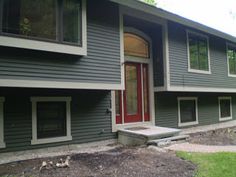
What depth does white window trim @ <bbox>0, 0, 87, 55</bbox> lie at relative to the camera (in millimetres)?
5730

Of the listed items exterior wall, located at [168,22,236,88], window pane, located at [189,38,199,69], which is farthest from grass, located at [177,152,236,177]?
window pane, located at [189,38,199,69]

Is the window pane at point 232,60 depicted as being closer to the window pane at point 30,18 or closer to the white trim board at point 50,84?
the white trim board at point 50,84

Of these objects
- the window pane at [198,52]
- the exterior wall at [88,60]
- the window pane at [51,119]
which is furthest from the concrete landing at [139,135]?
the window pane at [198,52]

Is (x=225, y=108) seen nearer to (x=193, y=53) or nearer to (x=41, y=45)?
(x=193, y=53)

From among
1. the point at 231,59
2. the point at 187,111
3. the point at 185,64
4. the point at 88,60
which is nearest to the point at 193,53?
the point at 185,64

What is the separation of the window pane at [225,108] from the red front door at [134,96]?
6.67 meters

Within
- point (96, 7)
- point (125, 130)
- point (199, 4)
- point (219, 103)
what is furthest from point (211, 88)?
point (199, 4)

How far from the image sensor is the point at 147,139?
8047 millimetres

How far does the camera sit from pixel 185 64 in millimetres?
11008

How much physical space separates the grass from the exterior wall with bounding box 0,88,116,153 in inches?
112

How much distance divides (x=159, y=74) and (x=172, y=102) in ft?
5.88

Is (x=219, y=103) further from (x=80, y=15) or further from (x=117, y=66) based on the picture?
(x=80, y=15)

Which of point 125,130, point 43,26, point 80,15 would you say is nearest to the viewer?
point 43,26

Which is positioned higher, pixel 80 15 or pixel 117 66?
pixel 80 15
